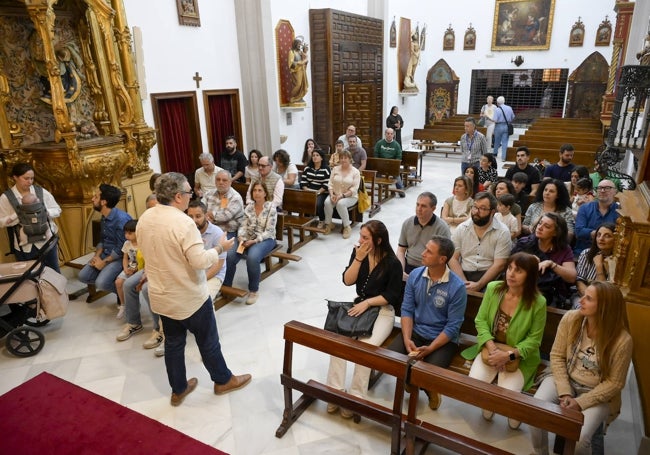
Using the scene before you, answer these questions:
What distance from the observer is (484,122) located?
13.1 meters

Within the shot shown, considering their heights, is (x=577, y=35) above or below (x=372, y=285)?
above

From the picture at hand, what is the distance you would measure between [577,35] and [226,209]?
15201mm

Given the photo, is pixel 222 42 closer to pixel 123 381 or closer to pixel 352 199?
pixel 352 199

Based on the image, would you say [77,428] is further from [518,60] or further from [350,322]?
[518,60]

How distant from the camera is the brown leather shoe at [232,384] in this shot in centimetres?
357

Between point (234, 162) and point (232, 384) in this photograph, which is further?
point (234, 162)

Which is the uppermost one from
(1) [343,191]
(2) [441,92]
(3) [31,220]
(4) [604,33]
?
(4) [604,33]

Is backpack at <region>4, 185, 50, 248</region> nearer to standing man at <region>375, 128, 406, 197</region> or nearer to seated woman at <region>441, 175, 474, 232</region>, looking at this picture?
seated woman at <region>441, 175, 474, 232</region>

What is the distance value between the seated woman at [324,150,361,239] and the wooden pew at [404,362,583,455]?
4392mm

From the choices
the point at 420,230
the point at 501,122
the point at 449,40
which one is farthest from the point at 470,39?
the point at 420,230

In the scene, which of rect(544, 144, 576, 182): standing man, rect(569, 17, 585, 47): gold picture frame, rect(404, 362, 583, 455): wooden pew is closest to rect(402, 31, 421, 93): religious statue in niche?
rect(569, 17, 585, 47): gold picture frame

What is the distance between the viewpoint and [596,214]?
4.45m

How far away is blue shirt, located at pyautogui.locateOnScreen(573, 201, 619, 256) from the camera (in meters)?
4.41

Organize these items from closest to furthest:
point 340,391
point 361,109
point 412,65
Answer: point 340,391 < point 361,109 < point 412,65
